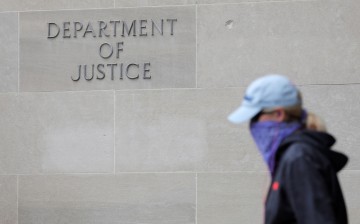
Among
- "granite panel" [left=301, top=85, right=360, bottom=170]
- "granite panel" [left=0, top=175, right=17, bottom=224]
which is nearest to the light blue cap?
"granite panel" [left=301, top=85, right=360, bottom=170]

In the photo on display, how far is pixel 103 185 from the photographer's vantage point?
8.64 meters

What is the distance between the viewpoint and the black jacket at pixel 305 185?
3.62 m

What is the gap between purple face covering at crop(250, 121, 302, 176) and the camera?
3.89m

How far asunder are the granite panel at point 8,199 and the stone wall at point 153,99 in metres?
0.02

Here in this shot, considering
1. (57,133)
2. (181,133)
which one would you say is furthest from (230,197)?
(57,133)

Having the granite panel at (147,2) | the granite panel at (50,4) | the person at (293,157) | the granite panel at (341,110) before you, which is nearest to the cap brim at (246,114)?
the person at (293,157)

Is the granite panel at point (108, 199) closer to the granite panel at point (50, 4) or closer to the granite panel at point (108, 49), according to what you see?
the granite panel at point (108, 49)

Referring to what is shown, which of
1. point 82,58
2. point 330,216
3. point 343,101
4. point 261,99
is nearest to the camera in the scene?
point 330,216

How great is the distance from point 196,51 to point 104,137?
1.25m

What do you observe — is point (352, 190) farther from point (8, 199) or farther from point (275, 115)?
point (275, 115)

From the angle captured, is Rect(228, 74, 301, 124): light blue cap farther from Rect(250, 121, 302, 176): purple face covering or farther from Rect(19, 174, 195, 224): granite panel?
Rect(19, 174, 195, 224): granite panel

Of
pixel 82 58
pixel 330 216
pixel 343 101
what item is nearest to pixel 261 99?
pixel 330 216

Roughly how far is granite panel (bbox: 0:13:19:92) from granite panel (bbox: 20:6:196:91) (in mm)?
69

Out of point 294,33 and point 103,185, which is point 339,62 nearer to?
point 294,33
